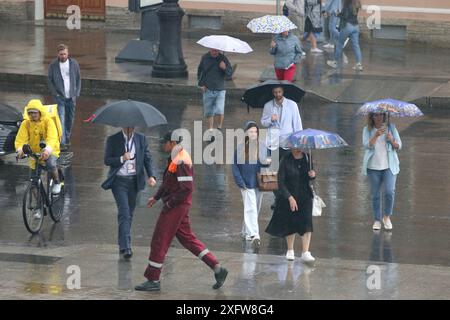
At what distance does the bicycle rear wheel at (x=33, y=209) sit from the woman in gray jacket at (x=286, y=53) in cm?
769

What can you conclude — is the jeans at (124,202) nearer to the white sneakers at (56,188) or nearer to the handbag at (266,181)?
the handbag at (266,181)

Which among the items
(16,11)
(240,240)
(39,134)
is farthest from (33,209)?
(16,11)

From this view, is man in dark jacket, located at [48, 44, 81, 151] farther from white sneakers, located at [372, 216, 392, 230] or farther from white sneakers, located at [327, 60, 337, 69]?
white sneakers, located at [327, 60, 337, 69]

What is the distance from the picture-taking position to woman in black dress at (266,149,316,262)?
13.1 m

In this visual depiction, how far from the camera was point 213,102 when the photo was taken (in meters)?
19.8

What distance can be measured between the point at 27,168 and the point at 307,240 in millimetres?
5969

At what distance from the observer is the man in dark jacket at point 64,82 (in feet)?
61.6

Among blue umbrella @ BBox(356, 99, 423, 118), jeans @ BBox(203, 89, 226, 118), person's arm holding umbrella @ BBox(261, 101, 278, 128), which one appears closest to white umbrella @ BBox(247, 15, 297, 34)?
Result: jeans @ BBox(203, 89, 226, 118)

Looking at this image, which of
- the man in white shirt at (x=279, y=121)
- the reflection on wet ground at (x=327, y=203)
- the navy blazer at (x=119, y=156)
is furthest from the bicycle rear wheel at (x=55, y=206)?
the man in white shirt at (x=279, y=121)

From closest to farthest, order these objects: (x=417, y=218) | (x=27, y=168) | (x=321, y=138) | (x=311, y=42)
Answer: (x=321, y=138) < (x=417, y=218) < (x=27, y=168) < (x=311, y=42)

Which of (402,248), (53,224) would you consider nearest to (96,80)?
(53,224)

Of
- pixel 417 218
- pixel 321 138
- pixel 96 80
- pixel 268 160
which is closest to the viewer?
pixel 321 138
